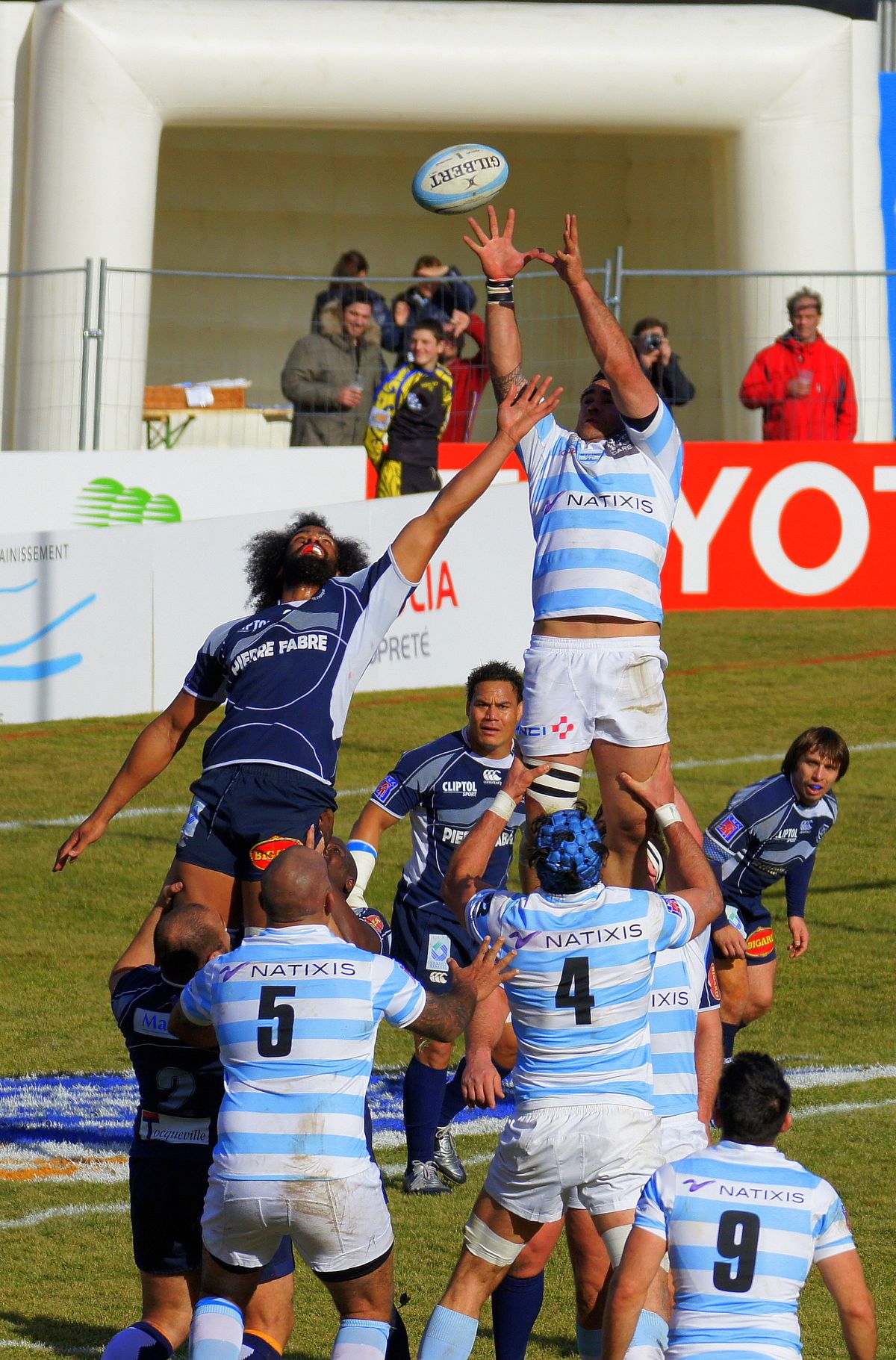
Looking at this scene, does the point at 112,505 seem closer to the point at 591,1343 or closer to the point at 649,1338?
the point at 591,1343

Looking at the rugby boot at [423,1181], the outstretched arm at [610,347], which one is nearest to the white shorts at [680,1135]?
the rugby boot at [423,1181]

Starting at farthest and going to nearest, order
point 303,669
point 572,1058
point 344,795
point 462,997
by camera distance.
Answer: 1. point 344,795
2. point 303,669
3. point 572,1058
4. point 462,997

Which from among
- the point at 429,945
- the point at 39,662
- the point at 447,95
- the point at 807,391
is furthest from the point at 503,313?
the point at 447,95

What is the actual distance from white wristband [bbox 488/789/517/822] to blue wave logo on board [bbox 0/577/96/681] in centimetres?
923

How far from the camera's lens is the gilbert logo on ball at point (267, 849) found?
248 inches

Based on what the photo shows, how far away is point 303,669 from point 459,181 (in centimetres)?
239

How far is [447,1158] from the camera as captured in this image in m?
8.05

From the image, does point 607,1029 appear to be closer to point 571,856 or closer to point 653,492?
point 571,856

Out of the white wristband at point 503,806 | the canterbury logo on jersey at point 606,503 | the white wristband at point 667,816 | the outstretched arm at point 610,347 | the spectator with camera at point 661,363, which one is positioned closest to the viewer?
the white wristband at point 667,816

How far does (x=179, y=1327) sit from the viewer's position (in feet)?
18.4

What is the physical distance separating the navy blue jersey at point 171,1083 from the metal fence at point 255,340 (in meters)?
12.6

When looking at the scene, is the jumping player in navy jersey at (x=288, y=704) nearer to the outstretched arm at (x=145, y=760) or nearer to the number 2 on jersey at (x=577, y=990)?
the outstretched arm at (x=145, y=760)

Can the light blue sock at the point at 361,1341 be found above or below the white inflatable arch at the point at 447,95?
below

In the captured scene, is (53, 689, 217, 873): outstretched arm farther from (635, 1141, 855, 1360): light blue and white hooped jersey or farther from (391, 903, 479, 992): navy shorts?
(635, 1141, 855, 1360): light blue and white hooped jersey
